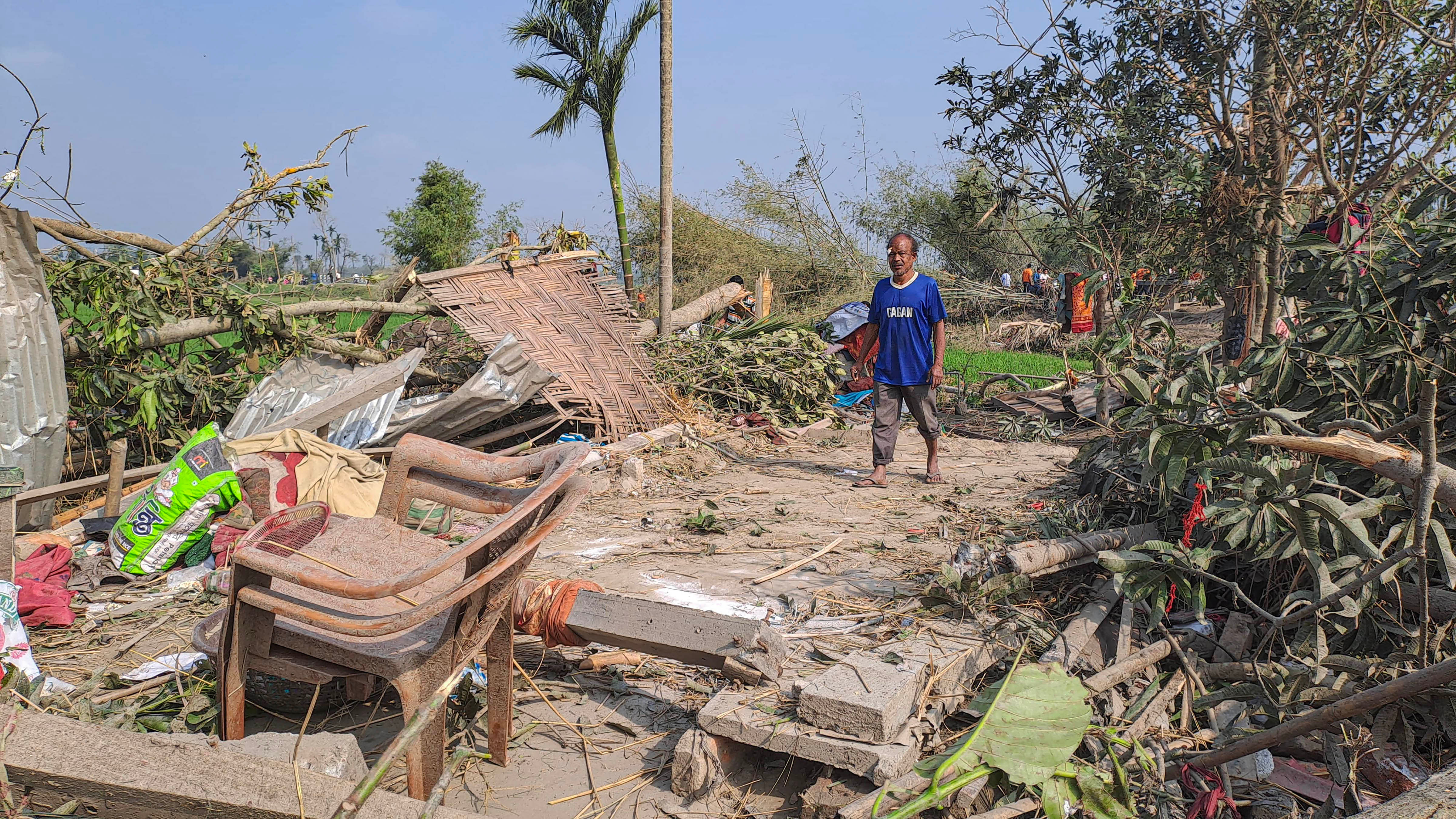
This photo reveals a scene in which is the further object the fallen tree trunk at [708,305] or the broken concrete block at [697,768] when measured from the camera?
the fallen tree trunk at [708,305]

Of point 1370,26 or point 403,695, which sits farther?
point 1370,26

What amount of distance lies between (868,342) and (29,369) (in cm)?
524

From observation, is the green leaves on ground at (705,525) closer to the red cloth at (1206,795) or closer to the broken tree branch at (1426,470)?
the red cloth at (1206,795)

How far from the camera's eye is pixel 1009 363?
14125mm

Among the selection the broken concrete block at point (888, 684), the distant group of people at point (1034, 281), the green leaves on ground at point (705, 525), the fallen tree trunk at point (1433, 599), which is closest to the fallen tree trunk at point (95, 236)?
the green leaves on ground at point (705, 525)

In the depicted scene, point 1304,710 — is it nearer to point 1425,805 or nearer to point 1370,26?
point 1425,805

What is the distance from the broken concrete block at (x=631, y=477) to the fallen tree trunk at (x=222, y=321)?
2.31m

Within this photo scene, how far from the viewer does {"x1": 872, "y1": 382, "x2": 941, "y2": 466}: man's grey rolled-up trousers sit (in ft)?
20.1

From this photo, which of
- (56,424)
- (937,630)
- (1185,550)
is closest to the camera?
(1185,550)

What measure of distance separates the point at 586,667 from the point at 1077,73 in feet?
22.3

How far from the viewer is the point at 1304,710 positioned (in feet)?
8.48

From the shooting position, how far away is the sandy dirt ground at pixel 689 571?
2537 millimetres

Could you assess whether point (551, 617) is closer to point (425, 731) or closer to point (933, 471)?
point (425, 731)

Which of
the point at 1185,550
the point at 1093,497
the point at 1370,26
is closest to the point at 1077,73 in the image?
the point at 1370,26
